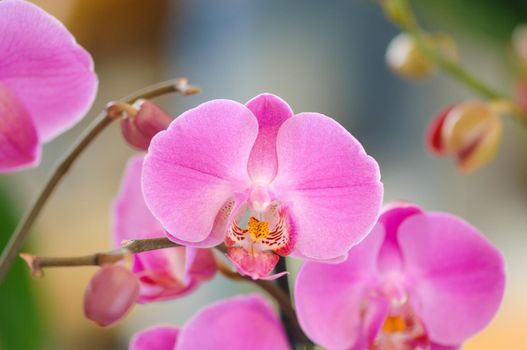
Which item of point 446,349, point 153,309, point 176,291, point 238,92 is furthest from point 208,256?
point 238,92

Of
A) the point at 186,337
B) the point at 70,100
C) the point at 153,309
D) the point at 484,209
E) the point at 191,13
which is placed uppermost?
the point at 70,100

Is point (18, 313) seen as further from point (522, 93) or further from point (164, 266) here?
point (522, 93)

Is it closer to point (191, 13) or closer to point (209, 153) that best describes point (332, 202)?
point (209, 153)

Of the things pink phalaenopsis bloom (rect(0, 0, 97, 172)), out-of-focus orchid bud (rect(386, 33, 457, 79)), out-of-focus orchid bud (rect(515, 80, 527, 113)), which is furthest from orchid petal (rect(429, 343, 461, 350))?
out-of-focus orchid bud (rect(515, 80, 527, 113))

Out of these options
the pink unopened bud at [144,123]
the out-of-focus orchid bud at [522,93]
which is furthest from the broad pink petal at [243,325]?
the out-of-focus orchid bud at [522,93]

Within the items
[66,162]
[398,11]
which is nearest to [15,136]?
[66,162]

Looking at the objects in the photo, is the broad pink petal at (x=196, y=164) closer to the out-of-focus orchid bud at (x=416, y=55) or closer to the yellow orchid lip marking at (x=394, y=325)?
the yellow orchid lip marking at (x=394, y=325)
